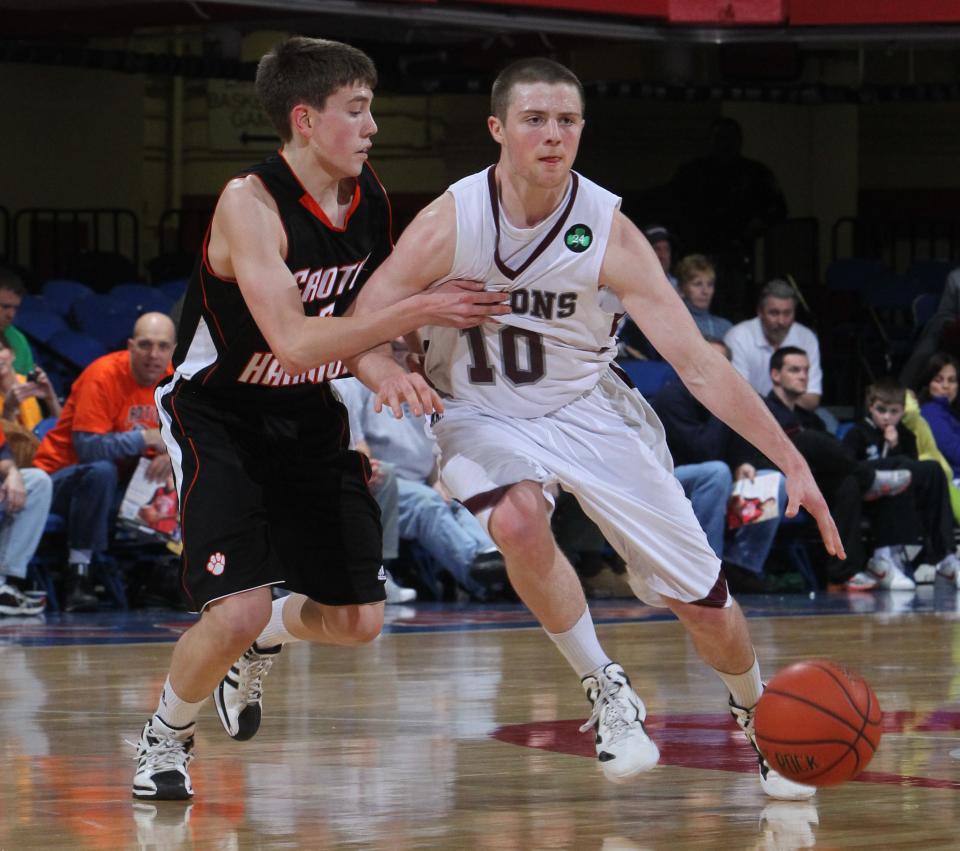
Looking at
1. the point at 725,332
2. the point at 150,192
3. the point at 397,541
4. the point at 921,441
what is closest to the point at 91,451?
the point at 397,541

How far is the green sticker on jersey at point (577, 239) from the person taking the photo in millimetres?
4605

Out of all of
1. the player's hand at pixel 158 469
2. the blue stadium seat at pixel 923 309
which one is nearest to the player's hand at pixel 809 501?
the player's hand at pixel 158 469

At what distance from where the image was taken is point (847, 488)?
10641 mm

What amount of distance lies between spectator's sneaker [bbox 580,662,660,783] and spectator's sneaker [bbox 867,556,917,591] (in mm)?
6500

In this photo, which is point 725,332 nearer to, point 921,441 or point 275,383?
point 921,441

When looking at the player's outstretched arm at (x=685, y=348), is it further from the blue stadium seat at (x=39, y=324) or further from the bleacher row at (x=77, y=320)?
the blue stadium seat at (x=39, y=324)

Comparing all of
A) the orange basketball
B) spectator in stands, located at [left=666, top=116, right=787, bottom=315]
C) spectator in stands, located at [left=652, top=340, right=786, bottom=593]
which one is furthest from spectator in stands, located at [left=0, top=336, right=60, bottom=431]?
spectator in stands, located at [left=666, top=116, right=787, bottom=315]

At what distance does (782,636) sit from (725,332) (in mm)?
4000

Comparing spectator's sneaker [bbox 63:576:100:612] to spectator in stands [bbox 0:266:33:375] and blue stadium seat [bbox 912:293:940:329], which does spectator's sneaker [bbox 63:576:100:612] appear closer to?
spectator in stands [bbox 0:266:33:375]

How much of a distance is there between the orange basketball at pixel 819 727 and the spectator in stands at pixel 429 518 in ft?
18.2

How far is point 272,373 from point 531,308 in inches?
26.1

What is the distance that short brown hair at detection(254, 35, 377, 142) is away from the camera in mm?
4469

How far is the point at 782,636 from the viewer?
8.03 meters

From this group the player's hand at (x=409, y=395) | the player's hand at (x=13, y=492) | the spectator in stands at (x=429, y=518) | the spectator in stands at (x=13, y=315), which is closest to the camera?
the player's hand at (x=409, y=395)
